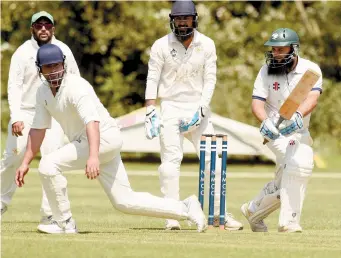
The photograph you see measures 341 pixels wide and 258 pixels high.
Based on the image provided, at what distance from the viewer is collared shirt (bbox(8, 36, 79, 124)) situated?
915 centimetres

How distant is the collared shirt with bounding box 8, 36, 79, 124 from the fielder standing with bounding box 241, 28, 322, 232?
1517mm

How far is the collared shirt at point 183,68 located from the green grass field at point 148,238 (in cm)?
107

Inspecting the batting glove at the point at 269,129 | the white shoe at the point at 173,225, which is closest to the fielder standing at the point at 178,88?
the white shoe at the point at 173,225

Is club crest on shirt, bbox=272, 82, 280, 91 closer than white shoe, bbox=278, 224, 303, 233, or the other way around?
white shoe, bbox=278, 224, 303, 233

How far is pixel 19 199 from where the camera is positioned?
1230cm

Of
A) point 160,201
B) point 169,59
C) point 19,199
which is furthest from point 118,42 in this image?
point 160,201

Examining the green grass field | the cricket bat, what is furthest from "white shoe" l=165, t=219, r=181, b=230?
the cricket bat

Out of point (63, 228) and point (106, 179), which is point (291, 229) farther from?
point (63, 228)

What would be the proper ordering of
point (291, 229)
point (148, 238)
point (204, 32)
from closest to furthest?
point (148, 238)
point (291, 229)
point (204, 32)

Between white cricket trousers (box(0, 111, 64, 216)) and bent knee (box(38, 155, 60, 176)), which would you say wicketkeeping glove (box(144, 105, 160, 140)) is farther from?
bent knee (box(38, 155, 60, 176))

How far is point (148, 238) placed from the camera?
766 centimetres

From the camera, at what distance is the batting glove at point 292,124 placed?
8555 millimetres

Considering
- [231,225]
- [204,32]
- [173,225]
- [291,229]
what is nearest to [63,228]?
[173,225]

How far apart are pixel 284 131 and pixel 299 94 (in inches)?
12.4
